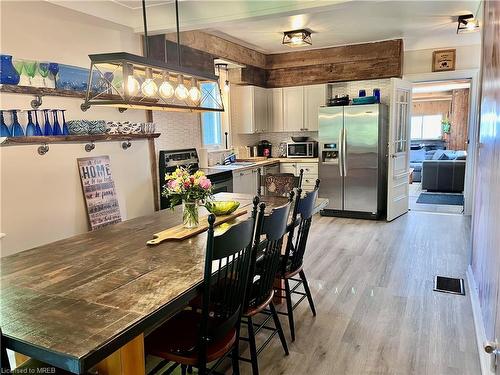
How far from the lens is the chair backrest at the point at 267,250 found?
2.14m

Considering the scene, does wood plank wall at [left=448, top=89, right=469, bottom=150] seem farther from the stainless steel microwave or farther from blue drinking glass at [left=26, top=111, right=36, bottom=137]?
blue drinking glass at [left=26, top=111, right=36, bottom=137]

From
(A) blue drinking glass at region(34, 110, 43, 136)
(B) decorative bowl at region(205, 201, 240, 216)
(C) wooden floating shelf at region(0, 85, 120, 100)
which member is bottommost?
(B) decorative bowl at region(205, 201, 240, 216)

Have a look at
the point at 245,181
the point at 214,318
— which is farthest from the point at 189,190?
the point at 245,181

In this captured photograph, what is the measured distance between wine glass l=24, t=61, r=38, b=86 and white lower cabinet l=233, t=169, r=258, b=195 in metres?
2.86

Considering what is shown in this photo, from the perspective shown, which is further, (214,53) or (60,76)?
(214,53)

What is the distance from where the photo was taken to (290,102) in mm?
6574

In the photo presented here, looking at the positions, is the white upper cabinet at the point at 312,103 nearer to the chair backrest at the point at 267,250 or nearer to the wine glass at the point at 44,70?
the wine glass at the point at 44,70

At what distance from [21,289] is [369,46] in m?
5.66

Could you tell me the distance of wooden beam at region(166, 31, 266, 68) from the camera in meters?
4.45

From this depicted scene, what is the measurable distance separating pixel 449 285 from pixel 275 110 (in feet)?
13.7

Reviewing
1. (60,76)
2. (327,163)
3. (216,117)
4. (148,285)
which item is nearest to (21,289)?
(148,285)

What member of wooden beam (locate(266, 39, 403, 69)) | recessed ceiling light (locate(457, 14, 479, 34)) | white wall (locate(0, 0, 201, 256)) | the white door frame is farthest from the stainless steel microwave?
white wall (locate(0, 0, 201, 256))

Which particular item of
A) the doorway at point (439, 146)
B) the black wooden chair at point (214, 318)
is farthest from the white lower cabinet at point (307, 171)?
the black wooden chair at point (214, 318)

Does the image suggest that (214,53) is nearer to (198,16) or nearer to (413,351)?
(198,16)
